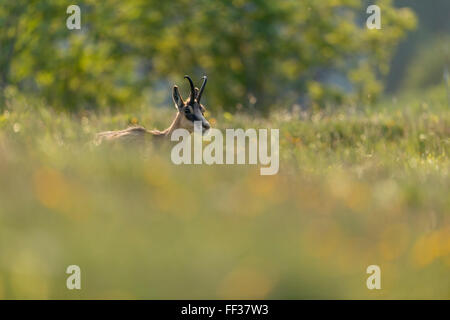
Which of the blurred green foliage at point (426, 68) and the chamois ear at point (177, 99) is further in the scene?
the blurred green foliage at point (426, 68)

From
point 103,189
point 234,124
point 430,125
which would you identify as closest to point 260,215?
point 103,189

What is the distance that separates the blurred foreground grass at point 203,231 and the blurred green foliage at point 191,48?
1742 cm

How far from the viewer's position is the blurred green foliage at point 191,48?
76.4ft

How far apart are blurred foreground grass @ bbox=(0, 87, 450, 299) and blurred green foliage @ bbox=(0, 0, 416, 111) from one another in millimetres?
17422

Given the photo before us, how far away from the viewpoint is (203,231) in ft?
12.4

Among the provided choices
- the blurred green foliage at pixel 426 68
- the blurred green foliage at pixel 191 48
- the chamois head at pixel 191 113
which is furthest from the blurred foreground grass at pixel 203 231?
the blurred green foliage at pixel 426 68

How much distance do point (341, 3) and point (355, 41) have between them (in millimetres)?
1879

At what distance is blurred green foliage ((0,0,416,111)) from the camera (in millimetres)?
23281

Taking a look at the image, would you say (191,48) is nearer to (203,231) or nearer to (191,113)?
(191,113)

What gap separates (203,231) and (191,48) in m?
23.8

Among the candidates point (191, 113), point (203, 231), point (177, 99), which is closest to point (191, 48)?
point (177, 99)

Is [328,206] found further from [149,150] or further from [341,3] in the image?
[341,3]

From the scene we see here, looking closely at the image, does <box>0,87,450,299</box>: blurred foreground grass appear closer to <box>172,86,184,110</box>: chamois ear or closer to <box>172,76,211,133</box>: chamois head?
<box>172,76,211,133</box>: chamois head

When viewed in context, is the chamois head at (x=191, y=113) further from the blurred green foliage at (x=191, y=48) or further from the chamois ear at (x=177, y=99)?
the blurred green foliage at (x=191, y=48)
